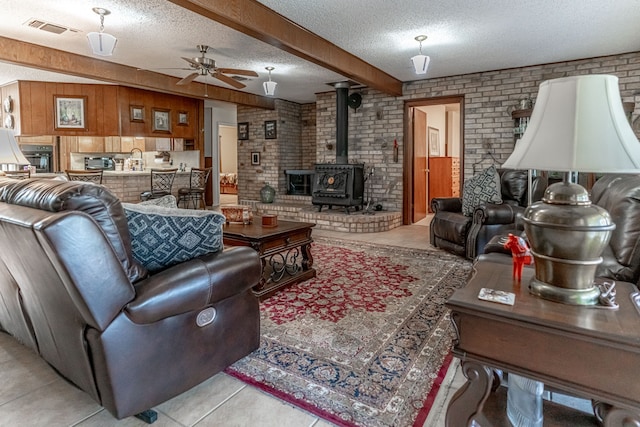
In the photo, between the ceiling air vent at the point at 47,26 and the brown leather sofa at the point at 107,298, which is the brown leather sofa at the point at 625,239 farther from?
the ceiling air vent at the point at 47,26

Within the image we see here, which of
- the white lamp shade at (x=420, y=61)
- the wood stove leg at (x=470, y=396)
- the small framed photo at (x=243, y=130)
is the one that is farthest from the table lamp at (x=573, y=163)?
the small framed photo at (x=243, y=130)

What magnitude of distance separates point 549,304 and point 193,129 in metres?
7.48

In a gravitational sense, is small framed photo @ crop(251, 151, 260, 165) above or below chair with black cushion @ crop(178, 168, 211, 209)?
above

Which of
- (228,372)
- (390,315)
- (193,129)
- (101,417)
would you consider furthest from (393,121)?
(101,417)

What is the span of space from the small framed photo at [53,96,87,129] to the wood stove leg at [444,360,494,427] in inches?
276

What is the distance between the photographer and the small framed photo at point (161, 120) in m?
6.93

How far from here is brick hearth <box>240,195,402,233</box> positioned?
569cm

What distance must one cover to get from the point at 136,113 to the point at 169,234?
590 cm

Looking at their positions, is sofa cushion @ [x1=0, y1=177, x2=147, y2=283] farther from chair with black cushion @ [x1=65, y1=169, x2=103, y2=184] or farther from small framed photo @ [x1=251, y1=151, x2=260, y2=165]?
small framed photo @ [x1=251, y1=151, x2=260, y2=165]

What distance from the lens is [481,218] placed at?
12.2ft

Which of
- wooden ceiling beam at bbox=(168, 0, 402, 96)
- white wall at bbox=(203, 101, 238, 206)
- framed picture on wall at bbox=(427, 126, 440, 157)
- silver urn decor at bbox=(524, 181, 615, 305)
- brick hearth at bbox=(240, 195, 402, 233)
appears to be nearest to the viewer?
silver urn decor at bbox=(524, 181, 615, 305)

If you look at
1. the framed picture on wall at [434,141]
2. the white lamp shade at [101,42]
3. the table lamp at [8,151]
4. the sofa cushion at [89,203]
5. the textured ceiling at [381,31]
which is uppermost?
the textured ceiling at [381,31]

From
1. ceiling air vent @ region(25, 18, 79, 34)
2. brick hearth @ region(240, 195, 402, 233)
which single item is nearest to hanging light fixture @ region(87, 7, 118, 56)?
ceiling air vent @ region(25, 18, 79, 34)

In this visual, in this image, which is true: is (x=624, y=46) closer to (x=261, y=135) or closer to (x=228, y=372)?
(x=228, y=372)
